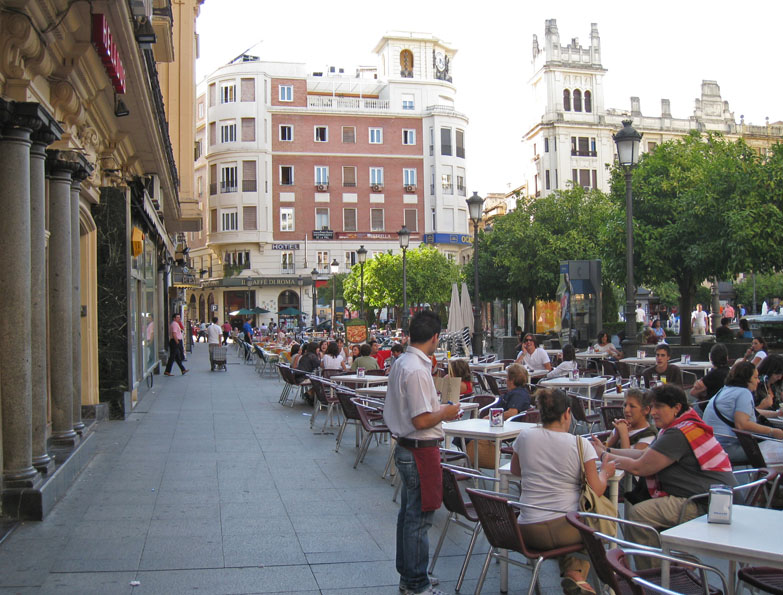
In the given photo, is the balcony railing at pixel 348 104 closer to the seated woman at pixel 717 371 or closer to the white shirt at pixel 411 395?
the seated woman at pixel 717 371

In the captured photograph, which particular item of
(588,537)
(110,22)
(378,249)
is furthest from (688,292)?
(378,249)

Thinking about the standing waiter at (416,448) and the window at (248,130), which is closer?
the standing waiter at (416,448)

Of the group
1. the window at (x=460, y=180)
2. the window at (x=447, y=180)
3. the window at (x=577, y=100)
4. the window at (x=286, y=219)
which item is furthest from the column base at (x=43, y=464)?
the window at (x=577, y=100)

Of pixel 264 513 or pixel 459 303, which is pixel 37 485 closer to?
pixel 264 513

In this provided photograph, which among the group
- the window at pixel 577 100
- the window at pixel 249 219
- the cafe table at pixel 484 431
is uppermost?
the window at pixel 577 100

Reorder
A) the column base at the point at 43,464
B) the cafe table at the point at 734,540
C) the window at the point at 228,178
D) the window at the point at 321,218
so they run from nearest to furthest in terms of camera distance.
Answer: the cafe table at the point at 734,540 < the column base at the point at 43,464 < the window at the point at 228,178 < the window at the point at 321,218

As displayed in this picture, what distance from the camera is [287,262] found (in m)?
59.8

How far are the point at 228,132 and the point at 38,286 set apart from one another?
177 ft

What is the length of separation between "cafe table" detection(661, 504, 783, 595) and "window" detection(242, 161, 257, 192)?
56.4 m

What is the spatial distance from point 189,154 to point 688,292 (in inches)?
631

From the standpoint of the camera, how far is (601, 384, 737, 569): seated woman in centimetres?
479

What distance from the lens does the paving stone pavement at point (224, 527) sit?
5273mm

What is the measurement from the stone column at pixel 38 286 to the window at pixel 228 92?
53.8m

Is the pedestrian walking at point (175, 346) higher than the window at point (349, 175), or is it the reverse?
the window at point (349, 175)
